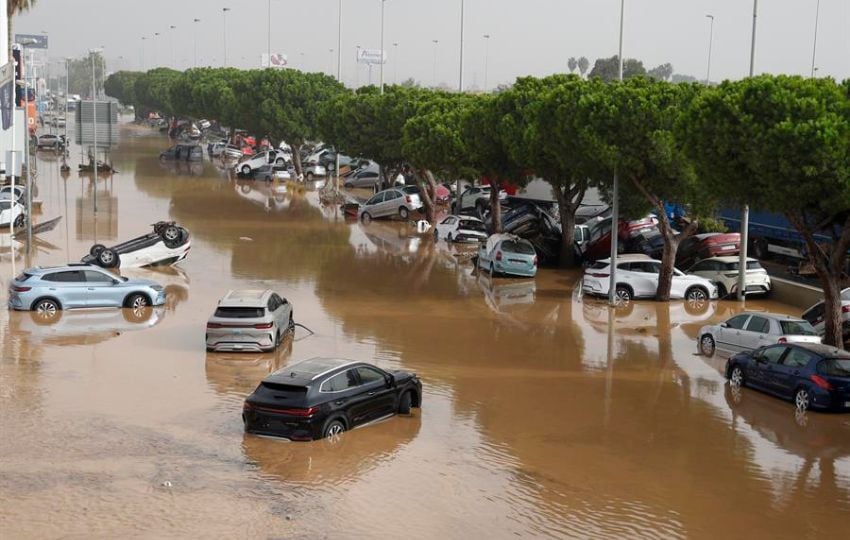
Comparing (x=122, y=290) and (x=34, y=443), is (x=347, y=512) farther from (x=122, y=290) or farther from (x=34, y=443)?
(x=122, y=290)

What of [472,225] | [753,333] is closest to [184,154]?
[472,225]

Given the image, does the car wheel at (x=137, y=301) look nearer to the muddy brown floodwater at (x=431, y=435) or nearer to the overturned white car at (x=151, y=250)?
the muddy brown floodwater at (x=431, y=435)

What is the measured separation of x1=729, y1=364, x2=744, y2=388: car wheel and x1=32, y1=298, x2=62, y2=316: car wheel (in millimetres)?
16451

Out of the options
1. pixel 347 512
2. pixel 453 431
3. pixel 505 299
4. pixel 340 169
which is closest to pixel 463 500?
pixel 347 512

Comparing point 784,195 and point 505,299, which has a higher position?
point 784,195

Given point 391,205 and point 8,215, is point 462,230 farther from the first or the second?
point 8,215

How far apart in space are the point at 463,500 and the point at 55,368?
1083cm

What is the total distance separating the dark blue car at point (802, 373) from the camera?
19781 millimetres

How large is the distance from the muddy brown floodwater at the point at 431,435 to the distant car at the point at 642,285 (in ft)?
2.76

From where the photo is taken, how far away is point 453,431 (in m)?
18.5

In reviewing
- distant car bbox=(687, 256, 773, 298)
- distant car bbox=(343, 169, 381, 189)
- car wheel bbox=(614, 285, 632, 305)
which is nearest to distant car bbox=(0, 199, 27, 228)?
car wheel bbox=(614, 285, 632, 305)

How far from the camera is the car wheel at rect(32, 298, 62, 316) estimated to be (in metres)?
27.8

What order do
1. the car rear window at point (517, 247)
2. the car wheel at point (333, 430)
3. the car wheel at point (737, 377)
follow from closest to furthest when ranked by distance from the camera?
the car wheel at point (333, 430), the car wheel at point (737, 377), the car rear window at point (517, 247)

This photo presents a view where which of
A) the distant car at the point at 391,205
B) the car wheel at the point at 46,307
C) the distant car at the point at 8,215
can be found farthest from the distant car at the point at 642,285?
the distant car at the point at 8,215
